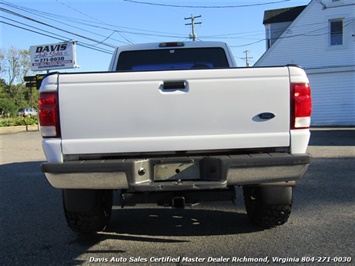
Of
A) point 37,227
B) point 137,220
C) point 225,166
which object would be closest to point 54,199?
point 37,227

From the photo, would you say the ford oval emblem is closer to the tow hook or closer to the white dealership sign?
the tow hook

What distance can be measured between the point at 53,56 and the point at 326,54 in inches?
821

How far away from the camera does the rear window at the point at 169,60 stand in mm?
5516

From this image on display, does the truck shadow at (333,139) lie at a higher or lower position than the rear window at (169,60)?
lower

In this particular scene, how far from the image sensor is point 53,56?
31.4 m

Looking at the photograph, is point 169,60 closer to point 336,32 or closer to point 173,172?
point 173,172

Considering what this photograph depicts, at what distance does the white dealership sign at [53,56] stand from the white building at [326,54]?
15.7m

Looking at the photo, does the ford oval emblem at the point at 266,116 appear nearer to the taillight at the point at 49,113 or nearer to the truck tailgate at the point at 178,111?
the truck tailgate at the point at 178,111

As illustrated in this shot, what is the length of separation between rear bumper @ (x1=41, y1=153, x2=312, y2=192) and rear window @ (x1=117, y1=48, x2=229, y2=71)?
2476 mm

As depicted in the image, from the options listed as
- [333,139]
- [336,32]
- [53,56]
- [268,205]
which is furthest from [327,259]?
[53,56]

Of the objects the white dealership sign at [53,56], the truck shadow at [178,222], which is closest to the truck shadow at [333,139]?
the truck shadow at [178,222]

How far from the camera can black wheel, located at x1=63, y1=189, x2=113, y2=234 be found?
3863 millimetres

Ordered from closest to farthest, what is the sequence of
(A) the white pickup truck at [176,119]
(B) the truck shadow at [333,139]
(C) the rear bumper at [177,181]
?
(C) the rear bumper at [177,181]
(A) the white pickup truck at [176,119]
(B) the truck shadow at [333,139]

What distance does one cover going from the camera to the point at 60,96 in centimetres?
332
